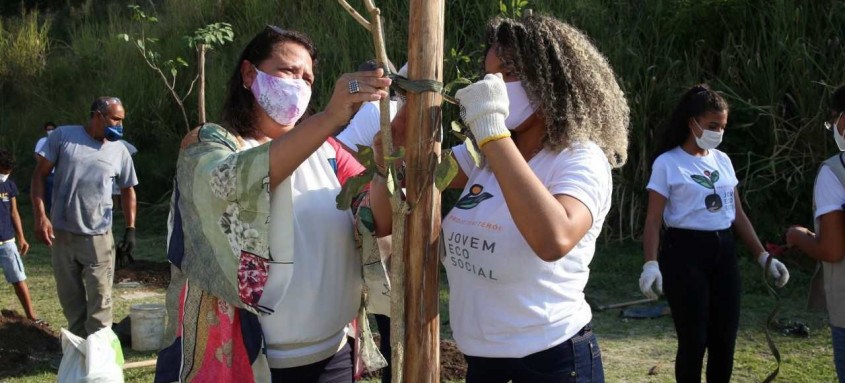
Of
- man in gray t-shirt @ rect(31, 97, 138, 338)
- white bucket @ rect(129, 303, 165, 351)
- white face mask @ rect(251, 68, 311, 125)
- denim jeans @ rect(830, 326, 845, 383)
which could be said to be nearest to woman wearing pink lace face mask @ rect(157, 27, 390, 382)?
white face mask @ rect(251, 68, 311, 125)

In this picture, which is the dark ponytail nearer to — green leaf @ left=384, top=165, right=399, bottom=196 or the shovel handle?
green leaf @ left=384, top=165, right=399, bottom=196

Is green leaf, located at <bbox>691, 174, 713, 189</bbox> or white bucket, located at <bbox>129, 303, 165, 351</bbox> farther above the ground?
green leaf, located at <bbox>691, 174, 713, 189</bbox>

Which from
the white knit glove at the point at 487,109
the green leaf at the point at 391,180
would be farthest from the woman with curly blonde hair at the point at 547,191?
the green leaf at the point at 391,180

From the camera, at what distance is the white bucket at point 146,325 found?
583 cm

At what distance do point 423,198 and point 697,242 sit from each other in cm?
260

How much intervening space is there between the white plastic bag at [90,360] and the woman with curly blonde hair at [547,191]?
1906 mm

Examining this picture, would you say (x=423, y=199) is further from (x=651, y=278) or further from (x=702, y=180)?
(x=702, y=180)

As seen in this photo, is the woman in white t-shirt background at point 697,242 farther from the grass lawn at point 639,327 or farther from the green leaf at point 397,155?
the green leaf at point 397,155

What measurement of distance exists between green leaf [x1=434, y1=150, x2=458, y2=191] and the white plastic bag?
2158 mm

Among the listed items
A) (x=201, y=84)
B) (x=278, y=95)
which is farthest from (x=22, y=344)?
(x=278, y=95)

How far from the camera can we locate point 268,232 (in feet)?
7.17

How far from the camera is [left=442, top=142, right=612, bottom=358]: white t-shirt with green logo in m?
2.19

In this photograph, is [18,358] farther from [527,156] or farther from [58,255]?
[527,156]

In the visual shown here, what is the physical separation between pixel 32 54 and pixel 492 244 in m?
16.2
